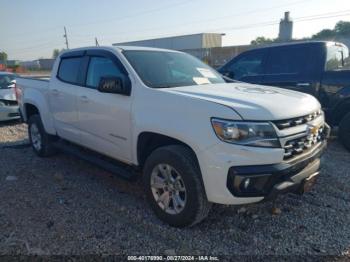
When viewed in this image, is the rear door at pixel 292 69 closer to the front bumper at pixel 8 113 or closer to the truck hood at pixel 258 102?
the truck hood at pixel 258 102

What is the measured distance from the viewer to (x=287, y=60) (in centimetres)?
599

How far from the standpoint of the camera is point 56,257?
2.61 metres

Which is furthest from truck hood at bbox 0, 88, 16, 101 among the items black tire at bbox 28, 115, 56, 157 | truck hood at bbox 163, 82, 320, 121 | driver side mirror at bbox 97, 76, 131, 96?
truck hood at bbox 163, 82, 320, 121

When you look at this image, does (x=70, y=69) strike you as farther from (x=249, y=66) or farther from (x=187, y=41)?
(x=187, y=41)

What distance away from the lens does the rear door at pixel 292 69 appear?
554 cm

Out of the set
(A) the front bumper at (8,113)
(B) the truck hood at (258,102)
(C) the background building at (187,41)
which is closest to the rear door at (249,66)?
(B) the truck hood at (258,102)

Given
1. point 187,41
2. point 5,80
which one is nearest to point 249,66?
point 5,80

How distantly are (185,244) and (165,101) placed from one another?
1340mm

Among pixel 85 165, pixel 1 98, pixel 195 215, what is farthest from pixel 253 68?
pixel 1 98

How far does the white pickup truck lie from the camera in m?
2.50

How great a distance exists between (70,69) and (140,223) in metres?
2.64

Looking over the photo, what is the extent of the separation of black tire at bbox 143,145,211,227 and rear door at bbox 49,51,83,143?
1792 mm

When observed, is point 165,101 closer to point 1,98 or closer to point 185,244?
point 185,244

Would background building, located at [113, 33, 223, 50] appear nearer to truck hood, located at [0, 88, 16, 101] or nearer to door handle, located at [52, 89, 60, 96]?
truck hood, located at [0, 88, 16, 101]
